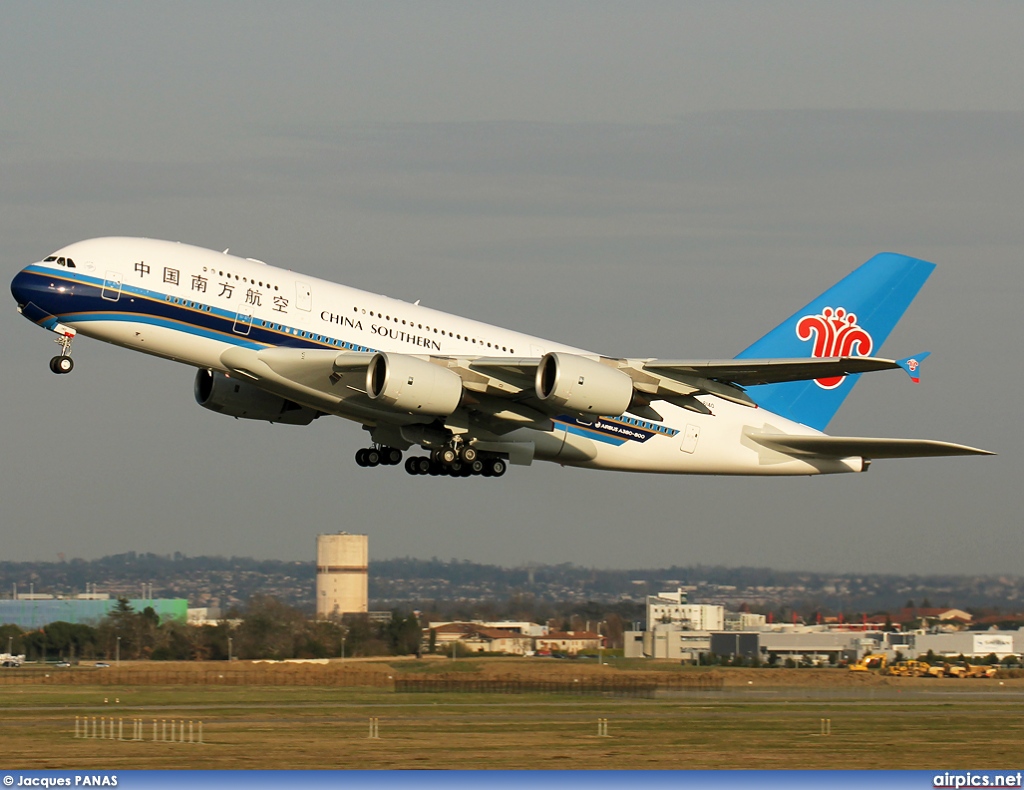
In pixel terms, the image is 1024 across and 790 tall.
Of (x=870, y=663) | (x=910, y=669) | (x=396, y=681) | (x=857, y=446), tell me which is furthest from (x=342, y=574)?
(x=857, y=446)

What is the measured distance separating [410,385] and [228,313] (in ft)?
15.3

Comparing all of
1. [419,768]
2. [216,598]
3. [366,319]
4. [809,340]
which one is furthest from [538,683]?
[216,598]

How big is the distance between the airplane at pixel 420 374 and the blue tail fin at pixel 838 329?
1.02m

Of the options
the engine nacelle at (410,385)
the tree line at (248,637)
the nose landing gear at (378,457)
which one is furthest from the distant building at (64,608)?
the engine nacelle at (410,385)

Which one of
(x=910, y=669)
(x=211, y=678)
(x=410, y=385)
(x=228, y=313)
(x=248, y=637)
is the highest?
(x=228, y=313)

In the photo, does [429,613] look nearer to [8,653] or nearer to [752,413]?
[8,653]

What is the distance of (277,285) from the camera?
36250 millimetres

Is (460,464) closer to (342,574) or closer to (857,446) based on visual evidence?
(857,446)

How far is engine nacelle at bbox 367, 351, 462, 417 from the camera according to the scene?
116 feet

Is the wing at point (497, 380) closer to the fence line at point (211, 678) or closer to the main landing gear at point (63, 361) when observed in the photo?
the main landing gear at point (63, 361)

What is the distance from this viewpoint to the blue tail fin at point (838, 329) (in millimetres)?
45062

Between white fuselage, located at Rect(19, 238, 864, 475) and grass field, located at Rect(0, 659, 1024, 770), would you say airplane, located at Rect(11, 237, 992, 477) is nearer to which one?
white fuselage, located at Rect(19, 238, 864, 475)

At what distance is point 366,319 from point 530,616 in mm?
34181

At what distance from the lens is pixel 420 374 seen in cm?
3562
